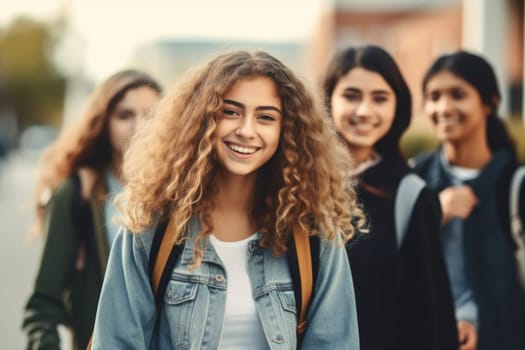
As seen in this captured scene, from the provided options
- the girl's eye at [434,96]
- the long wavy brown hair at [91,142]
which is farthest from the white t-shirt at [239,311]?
the girl's eye at [434,96]

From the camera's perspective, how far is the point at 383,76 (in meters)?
3.40

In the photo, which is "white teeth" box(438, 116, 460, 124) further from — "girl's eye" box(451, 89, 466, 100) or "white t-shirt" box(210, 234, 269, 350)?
"white t-shirt" box(210, 234, 269, 350)

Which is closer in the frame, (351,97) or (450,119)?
(351,97)

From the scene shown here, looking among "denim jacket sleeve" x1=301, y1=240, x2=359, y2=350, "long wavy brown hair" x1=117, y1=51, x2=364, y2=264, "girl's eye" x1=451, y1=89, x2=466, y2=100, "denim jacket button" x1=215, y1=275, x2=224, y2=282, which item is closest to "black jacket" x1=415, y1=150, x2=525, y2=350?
"girl's eye" x1=451, y1=89, x2=466, y2=100

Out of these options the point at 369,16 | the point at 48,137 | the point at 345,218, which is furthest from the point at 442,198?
the point at 48,137

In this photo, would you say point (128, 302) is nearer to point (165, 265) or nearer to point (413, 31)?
point (165, 265)

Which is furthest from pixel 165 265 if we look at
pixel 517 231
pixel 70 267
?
pixel 517 231

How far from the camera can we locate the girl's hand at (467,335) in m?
3.55

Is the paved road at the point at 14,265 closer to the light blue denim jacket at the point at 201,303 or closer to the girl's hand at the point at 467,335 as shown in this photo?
the light blue denim jacket at the point at 201,303

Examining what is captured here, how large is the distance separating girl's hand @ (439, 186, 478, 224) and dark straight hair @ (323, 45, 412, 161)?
1.48ft

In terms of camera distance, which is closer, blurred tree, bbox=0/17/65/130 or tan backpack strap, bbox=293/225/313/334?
tan backpack strap, bbox=293/225/313/334

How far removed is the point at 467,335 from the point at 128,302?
6.20 ft

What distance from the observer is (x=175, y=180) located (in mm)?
2555

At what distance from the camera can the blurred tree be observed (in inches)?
2226
